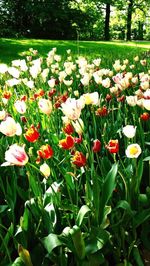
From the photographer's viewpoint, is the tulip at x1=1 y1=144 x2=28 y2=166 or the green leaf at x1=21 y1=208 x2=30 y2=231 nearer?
the tulip at x1=1 y1=144 x2=28 y2=166

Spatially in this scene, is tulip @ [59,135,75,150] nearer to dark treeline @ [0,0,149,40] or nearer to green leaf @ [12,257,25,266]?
green leaf @ [12,257,25,266]

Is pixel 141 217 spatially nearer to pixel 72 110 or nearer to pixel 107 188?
pixel 107 188

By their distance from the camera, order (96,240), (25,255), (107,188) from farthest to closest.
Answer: (107,188)
(96,240)
(25,255)

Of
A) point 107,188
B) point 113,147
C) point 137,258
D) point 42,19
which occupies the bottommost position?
point 137,258

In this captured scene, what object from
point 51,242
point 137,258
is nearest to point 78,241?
point 51,242

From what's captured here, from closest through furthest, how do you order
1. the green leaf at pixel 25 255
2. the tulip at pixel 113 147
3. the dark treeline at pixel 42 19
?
the green leaf at pixel 25 255 < the tulip at pixel 113 147 < the dark treeline at pixel 42 19

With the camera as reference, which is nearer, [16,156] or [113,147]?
[16,156]

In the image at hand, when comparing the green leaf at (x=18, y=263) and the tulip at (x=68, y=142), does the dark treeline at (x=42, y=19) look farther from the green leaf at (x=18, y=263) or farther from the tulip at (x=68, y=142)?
the green leaf at (x=18, y=263)

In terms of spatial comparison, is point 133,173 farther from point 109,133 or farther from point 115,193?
point 109,133

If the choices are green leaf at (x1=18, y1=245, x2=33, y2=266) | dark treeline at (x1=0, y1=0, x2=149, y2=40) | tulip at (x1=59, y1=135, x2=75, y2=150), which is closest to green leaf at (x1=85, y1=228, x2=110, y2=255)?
green leaf at (x1=18, y1=245, x2=33, y2=266)

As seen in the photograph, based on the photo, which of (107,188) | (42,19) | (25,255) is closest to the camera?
(25,255)

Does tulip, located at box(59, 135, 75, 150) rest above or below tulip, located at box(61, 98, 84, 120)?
below

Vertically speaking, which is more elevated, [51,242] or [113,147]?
[113,147]

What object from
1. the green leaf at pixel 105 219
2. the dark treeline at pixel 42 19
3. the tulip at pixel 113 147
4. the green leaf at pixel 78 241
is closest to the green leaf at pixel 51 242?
the green leaf at pixel 78 241
